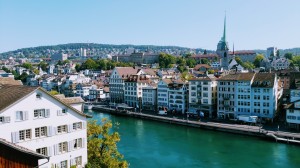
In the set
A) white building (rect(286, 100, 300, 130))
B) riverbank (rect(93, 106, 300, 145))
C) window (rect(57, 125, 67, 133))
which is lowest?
riverbank (rect(93, 106, 300, 145))

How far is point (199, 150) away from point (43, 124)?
27.5 meters

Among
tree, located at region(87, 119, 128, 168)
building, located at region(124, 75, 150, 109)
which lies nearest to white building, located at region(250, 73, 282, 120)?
building, located at region(124, 75, 150, 109)

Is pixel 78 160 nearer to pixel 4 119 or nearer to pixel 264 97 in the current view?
pixel 4 119

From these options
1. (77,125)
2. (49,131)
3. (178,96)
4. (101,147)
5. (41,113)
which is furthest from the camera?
(178,96)

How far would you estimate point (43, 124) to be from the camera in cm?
1689

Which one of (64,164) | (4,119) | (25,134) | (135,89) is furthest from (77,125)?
(135,89)

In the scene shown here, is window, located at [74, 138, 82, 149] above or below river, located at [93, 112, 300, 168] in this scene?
above

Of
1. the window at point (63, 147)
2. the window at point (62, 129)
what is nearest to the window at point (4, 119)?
the window at point (62, 129)

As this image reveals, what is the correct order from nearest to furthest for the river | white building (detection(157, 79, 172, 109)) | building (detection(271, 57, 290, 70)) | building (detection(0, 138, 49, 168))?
1. building (detection(0, 138, 49, 168))
2. the river
3. white building (detection(157, 79, 172, 109))
4. building (detection(271, 57, 290, 70))

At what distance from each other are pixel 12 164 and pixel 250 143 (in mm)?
38945

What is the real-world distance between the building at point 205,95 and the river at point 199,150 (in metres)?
9.29

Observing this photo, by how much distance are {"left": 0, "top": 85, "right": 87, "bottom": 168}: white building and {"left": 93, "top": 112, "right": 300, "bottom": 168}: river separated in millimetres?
16926

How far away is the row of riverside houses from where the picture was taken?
183ft

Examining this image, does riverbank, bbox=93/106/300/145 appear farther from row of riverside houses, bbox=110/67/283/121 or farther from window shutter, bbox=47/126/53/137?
window shutter, bbox=47/126/53/137
